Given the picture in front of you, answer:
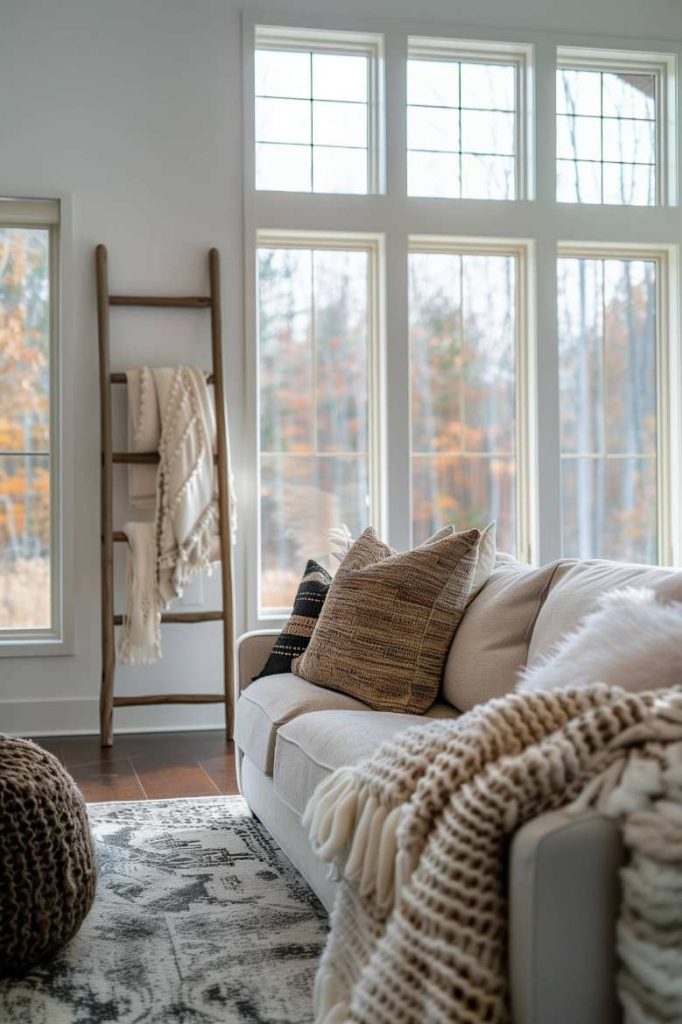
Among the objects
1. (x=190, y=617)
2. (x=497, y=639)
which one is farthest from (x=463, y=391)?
(x=497, y=639)

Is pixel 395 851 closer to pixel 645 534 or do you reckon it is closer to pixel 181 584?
pixel 181 584

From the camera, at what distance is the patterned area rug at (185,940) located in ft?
6.72

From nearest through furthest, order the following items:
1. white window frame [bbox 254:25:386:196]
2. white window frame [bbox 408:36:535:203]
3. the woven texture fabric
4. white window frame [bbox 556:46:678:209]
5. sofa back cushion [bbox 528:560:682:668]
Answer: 1. sofa back cushion [bbox 528:560:682:668]
2. the woven texture fabric
3. white window frame [bbox 254:25:386:196]
4. white window frame [bbox 408:36:535:203]
5. white window frame [bbox 556:46:678:209]

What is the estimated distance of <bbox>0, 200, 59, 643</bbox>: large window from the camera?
196 inches

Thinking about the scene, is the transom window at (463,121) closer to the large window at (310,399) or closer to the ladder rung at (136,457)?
the large window at (310,399)

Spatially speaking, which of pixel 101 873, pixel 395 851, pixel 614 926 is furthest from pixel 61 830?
pixel 614 926

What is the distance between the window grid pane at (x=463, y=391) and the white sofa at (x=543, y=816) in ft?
6.46

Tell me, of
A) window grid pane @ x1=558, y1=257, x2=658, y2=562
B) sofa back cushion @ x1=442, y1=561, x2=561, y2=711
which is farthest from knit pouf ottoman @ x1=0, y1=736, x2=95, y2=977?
window grid pane @ x1=558, y1=257, x2=658, y2=562

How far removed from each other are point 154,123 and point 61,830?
3.59 metres

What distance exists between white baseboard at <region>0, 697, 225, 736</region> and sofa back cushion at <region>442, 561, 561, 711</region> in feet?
7.90

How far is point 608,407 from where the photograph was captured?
5.45m

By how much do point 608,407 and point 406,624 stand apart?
2925 millimetres

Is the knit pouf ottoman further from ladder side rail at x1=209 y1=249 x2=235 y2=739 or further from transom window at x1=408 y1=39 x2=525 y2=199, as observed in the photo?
transom window at x1=408 y1=39 x2=525 y2=199

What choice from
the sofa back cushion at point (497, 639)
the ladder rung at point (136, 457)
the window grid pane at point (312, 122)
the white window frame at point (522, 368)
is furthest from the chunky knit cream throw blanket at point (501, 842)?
the window grid pane at point (312, 122)
